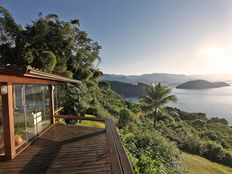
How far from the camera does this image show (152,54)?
21812 mm

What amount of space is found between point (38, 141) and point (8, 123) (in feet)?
5.78

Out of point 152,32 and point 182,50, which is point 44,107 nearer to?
point 152,32

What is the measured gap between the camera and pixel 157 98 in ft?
71.3

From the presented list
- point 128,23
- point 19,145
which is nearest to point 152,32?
point 128,23

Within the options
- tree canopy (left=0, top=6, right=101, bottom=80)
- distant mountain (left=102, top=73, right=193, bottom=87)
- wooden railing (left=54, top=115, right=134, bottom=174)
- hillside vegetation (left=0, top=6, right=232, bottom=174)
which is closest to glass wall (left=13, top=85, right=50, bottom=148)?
wooden railing (left=54, top=115, right=134, bottom=174)

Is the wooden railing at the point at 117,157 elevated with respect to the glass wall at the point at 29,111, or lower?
lower

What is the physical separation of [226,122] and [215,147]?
1056 inches

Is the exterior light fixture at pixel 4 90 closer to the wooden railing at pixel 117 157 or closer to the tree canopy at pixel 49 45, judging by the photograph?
the wooden railing at pixel 117 157

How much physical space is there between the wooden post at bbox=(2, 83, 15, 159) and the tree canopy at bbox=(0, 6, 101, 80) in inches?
440

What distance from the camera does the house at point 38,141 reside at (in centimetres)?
422

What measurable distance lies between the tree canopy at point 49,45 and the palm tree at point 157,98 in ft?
23.6

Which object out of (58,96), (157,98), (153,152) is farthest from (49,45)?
(153,152)

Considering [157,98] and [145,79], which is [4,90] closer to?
[157,98]

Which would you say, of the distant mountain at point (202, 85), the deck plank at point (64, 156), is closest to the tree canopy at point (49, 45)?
the deck plank at point (64, 156)
